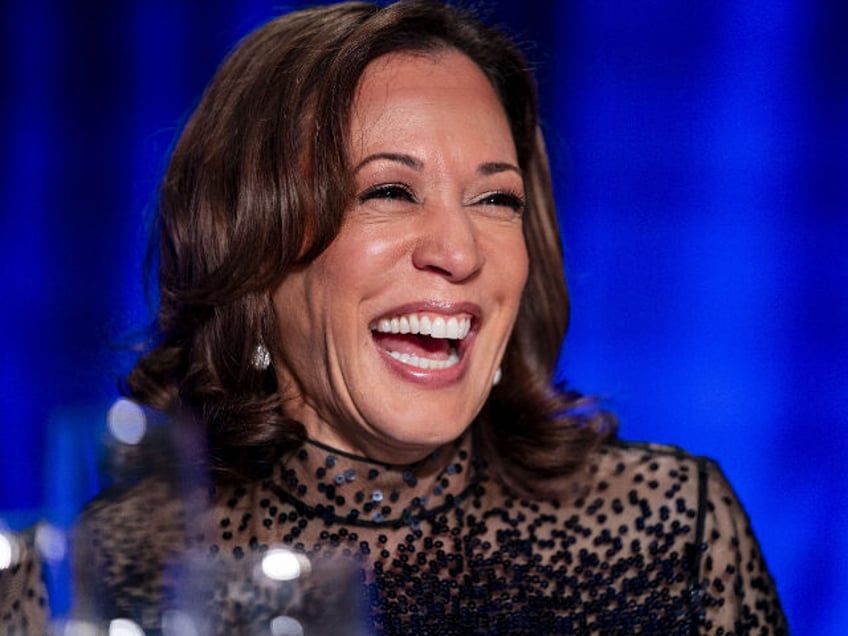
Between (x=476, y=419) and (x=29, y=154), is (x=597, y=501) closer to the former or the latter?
(x=476, y=419)

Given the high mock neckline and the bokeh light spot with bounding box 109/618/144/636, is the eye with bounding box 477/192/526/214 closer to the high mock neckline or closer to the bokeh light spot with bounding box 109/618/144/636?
the high mock neckline

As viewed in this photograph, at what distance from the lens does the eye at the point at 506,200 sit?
1920mm

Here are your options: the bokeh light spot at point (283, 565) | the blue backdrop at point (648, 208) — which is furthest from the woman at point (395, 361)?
the blue backdrop at point (648, 208)

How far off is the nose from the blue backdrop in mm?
1109

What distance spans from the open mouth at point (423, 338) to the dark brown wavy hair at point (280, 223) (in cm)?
16

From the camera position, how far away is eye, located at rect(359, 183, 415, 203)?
6.02 ft

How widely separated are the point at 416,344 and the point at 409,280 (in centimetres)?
15

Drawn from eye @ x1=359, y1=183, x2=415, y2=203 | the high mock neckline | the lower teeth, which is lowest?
the high mock neckline

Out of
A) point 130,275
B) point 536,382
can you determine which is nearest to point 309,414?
point 536,382

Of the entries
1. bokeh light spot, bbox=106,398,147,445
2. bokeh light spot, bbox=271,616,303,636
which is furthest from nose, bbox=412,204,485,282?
bokeh light spot, bbox=271,616,303,636

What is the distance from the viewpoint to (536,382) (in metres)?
2.24

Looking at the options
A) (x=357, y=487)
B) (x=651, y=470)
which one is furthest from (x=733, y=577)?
(x=357, y=487)

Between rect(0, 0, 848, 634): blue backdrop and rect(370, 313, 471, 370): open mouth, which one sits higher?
rect(0, 0, 848, 634): blue backdrop

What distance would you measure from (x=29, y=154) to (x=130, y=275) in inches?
14.0
